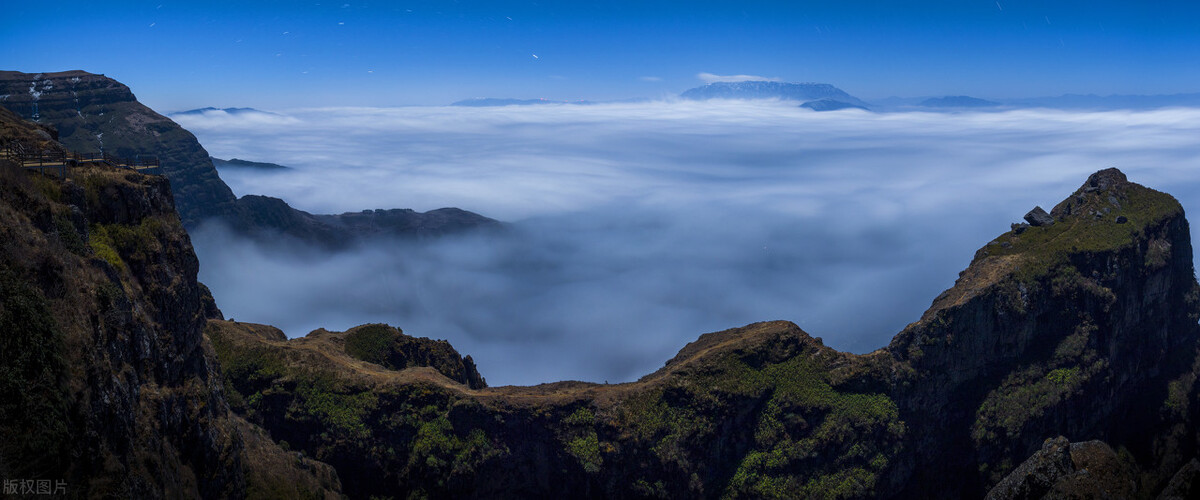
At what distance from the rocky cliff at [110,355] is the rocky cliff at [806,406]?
27.5ft

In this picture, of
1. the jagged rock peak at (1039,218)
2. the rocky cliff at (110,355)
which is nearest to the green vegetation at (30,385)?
the rocky cliff at (110,355)

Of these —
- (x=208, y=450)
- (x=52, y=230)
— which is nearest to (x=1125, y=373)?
(x=208, y=450)

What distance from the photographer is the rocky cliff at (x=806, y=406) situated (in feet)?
204

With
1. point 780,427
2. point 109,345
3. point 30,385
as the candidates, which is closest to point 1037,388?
point 780,427

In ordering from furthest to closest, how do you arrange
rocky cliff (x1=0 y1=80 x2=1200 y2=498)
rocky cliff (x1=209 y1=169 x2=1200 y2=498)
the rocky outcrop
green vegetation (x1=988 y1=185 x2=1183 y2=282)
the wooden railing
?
green vegetation (x1=988 y1=185 x2=1183 y2=282), rocky cliff (x1=209 y1=169 x2=1200 y2=498), the wooden railing, the rocky outcrop, rocky cliff (x1=0 y1=80 x2=1200 y2=498)

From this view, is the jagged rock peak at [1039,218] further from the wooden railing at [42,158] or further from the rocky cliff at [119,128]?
the rocky cliff at [119,128]

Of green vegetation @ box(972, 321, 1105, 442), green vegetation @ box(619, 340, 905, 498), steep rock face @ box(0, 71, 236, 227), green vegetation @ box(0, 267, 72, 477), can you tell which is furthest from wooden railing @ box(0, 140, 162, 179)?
steep rock face @ box(0, 71, 236, 227)

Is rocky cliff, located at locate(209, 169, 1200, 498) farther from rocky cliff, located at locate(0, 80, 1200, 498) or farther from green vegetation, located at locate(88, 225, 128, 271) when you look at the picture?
green vegetation, located at locate(88, 225, 128, 271)

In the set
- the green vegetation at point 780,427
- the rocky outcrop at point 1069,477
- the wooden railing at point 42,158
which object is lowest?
the green vegetation at point 780,427

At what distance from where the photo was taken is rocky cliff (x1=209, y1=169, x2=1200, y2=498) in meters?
62.0

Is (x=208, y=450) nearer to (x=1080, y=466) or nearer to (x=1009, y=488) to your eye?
(x=1009, y=488)

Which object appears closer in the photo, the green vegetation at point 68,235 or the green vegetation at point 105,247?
the green vegetation at point 68,235

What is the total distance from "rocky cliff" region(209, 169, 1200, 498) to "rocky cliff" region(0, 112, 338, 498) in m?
8.38

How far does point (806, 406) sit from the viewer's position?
6606 cm
